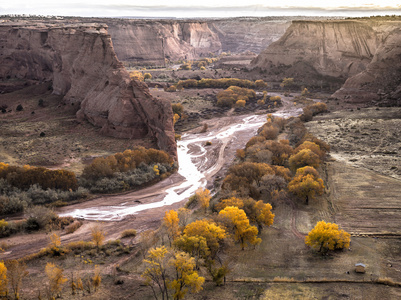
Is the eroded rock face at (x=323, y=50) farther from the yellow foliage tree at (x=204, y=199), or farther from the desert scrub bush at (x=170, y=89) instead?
the yellow foliage tree at (x=204, y=199)

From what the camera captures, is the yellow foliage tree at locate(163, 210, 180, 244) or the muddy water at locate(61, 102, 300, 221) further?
Answer: the muddy water at locate(61, 102, 300, 221)

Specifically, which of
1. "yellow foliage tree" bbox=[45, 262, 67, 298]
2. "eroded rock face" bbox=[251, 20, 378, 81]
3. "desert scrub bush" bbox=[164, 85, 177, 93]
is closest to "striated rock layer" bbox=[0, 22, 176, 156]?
"yellow foliage tree" bbox=[45, 262, 67, 298]

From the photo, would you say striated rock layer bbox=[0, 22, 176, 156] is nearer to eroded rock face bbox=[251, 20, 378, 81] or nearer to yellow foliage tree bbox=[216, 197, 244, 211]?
yellow foliage tree bbox=[216, 197, 244, 211]

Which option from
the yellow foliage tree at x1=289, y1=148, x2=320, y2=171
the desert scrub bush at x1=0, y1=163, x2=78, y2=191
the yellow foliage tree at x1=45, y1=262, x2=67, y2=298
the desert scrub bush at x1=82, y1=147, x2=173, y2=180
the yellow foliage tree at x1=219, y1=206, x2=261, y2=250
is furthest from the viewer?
the yellow foliage tree at x1=289, y1=148, x2=320, y2=171

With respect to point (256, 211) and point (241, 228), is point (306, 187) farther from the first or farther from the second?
point (241, 228)

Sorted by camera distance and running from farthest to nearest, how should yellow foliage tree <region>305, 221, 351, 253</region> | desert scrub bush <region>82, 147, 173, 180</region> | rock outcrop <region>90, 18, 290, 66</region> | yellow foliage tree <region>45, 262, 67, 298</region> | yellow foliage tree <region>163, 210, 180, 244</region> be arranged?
1. rock outcrop <region>90, 18, 290, 66</region>
2. desert scrub bush <region>82, 147, 173, 180</region>
3. yellow foliage tree <region>163, 210, 180, 244</region>
4. yellow foliage tree <region>305, 221, 351, 253</region>
5. yellow foliage tree <region>45, 262, 67, 298</region>

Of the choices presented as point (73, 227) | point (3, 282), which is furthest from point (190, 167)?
point (3, 282)
